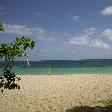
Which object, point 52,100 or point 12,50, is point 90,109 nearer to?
point 52,100

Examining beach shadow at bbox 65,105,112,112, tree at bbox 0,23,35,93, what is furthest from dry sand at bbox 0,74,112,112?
tree at bbox 0,23,35,93

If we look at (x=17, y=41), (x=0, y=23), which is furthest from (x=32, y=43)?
(x=0, y=23)

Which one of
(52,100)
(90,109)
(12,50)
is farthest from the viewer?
(52,100)

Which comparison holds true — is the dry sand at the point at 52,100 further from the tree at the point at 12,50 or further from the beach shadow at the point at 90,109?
the tree at the point at 12,50

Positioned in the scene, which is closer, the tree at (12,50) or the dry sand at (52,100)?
the tree at (12,50)

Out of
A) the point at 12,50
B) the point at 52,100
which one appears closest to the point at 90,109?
the point at 52,100

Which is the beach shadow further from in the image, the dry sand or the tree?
the tree

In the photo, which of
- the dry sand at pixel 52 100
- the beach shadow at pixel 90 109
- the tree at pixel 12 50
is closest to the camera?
the tree at pixel 12 50

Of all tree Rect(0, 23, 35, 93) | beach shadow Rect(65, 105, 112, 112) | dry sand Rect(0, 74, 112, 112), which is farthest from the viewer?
dry sand Rect(0, 74, 112, 112)

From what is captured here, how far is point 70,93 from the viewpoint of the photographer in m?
19.4

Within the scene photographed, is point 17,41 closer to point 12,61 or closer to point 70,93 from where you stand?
point 12,61

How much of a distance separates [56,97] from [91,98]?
7.80 feet

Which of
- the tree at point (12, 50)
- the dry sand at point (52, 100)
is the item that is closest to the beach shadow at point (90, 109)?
the dry sand at point (52, 100)

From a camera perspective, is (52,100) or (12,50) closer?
(12,50)
